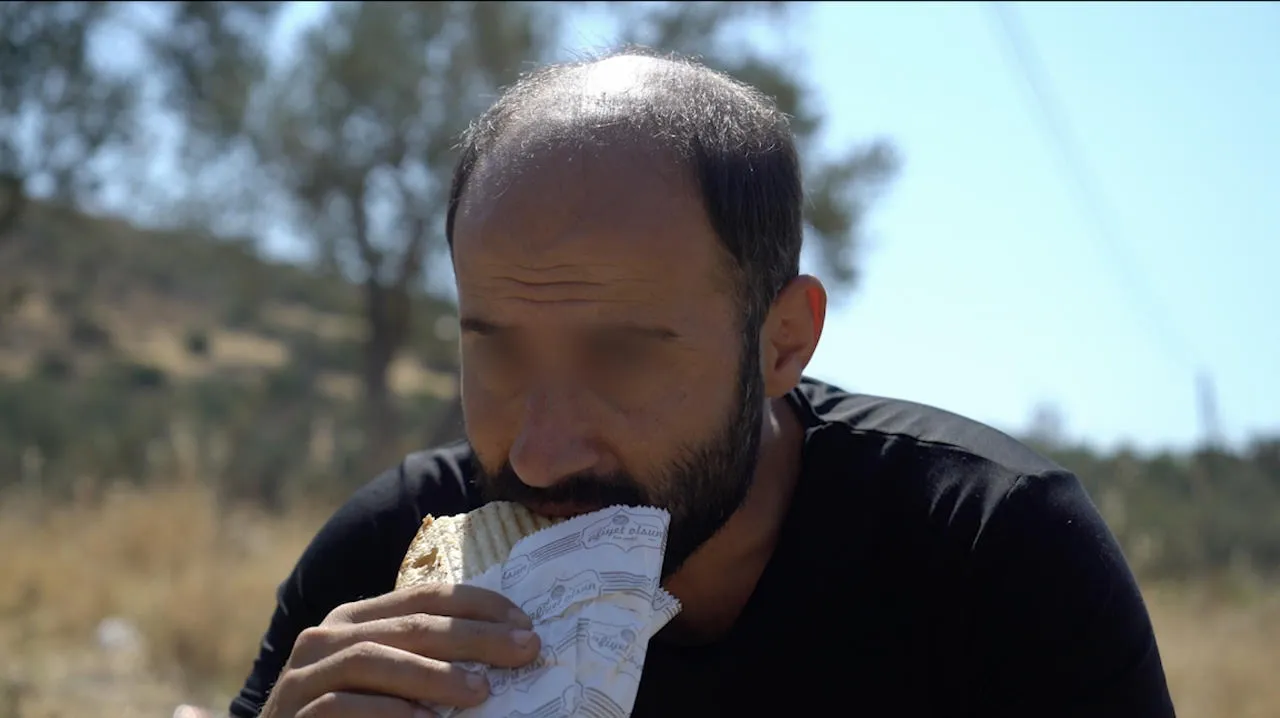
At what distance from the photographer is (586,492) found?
2025mm

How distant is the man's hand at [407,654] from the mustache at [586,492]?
0.92 ft

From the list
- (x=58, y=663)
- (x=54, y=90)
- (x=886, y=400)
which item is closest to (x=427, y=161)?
(x=54, y=90)

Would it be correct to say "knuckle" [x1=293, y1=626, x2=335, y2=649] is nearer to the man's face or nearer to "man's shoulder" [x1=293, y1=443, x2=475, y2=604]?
the man's face

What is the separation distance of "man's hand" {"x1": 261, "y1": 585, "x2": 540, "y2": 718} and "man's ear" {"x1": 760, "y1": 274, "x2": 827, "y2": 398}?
853 mm

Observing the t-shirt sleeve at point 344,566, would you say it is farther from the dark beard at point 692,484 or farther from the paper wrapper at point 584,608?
the paper wrapper at point 584,608

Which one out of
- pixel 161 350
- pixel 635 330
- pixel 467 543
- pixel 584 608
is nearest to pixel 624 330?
pixel 635 330

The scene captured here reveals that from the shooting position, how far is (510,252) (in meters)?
2.18

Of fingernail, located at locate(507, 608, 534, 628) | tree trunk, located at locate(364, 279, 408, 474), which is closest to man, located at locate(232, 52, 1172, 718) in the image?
fingernail, located at locate(507, 608, 534, 628)

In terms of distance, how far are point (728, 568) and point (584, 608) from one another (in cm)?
72

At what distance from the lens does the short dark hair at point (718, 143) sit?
2.27 m

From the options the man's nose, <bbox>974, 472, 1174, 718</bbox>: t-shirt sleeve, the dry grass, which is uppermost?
the man's nose

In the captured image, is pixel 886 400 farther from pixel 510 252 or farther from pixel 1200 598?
pixel 1200 598

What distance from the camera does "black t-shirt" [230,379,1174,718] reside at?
2.09 m

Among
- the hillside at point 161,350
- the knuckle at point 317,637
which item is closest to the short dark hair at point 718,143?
the knuckle at point 317,637
